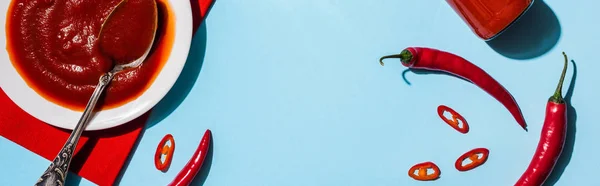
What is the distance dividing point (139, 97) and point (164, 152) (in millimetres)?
226

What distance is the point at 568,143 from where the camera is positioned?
202 centimetres

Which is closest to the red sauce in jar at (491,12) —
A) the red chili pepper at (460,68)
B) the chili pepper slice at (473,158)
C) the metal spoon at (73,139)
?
the red chili pepper at (460,68)

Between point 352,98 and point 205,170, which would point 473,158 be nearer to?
point 352,98

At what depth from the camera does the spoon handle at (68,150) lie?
1.88 metres

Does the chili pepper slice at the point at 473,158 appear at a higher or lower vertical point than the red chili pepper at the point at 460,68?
lower

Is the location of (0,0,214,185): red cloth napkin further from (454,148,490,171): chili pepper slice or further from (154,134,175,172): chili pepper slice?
(454,148,490,171): chili pepper slice

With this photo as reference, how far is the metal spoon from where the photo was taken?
1885mm

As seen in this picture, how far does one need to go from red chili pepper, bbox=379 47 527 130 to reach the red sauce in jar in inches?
5.4

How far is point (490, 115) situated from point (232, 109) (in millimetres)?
809

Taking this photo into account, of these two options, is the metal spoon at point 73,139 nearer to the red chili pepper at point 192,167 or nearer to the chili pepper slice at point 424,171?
the red chili pepper at point 192,167

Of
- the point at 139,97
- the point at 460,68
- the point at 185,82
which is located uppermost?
the point at 460,68

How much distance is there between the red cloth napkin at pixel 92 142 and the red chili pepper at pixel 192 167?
0.18m

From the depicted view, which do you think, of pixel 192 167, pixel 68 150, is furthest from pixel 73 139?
pixel 192 167

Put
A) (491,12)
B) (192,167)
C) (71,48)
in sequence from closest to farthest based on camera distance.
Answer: (491,12) < (71,48) < (192,167)
